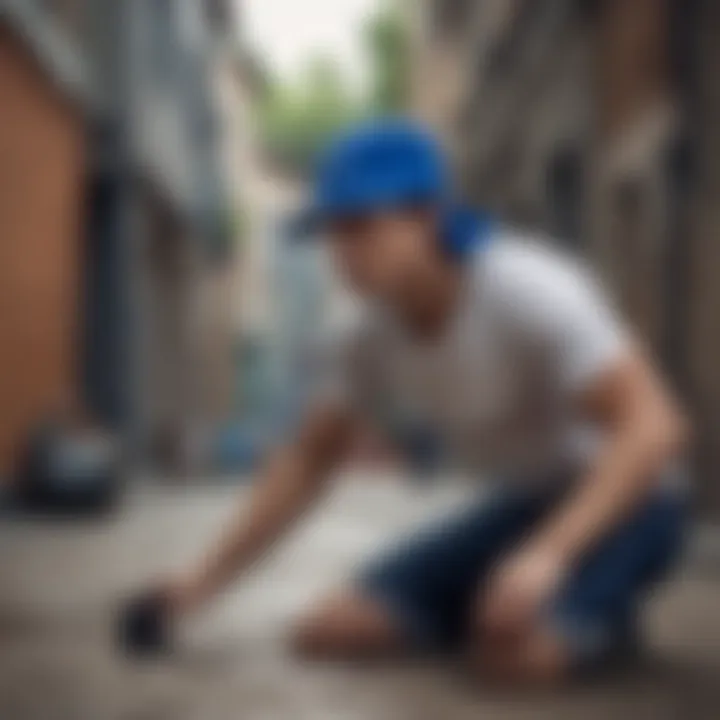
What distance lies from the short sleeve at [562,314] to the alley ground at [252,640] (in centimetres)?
6

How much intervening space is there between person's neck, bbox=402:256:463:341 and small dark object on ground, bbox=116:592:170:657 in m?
0.11

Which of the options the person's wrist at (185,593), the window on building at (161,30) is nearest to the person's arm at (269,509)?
the person's wrist at (185,593)

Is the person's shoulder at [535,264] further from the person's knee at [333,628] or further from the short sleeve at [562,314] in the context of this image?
the person's knee at [333,628]

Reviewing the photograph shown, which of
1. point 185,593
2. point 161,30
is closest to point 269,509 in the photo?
point 185,593

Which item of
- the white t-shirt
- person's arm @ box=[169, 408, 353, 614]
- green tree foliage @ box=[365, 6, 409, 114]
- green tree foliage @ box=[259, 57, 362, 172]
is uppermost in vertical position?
green tree foliage @ box=[365, 6, 409, 114]

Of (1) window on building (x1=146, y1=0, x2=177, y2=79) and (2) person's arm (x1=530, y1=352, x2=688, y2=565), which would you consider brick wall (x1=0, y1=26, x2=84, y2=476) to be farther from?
(2) person's arm (x1=530, y1=352, x2=688, y2=565)

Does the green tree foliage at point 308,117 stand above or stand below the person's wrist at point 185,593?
above

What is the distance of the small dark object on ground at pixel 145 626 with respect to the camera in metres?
0.37

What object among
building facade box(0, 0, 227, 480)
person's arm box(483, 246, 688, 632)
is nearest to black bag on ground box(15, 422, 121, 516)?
building facade box(0, 0, 227, 480)

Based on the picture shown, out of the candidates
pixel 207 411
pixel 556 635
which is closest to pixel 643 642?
pixel 556 635

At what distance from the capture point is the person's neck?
0.41 m

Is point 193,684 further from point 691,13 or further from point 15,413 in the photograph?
point 691,13

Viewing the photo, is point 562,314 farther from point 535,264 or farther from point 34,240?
point 34,240

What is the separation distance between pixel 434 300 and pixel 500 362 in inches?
1.2
